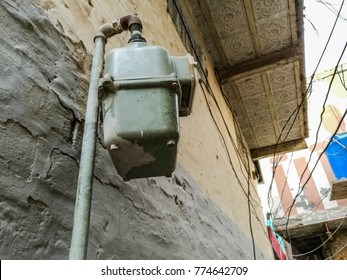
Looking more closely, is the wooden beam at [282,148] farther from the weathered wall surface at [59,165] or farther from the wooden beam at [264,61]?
the weathered wall surface at [59,165]

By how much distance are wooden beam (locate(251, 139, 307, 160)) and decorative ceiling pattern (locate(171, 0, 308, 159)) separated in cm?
63

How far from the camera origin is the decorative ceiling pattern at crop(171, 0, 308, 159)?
10.3 ft

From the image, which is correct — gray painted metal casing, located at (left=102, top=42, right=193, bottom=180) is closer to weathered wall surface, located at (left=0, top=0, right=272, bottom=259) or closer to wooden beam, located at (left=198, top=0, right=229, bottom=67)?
weathered wall surface, located at (left=0, top=0, right=272, bottom=259)

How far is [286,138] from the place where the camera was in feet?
18.1

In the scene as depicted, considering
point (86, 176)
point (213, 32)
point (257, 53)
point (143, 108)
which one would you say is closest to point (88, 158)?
point (86, 176)

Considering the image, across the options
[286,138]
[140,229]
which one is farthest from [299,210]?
→ [140,229]

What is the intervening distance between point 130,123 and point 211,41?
3050 mm

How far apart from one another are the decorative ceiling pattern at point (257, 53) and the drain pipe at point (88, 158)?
2.02 m

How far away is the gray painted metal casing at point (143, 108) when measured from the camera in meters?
0.75

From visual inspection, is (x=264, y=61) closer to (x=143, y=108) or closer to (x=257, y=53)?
(x=257, y=53)

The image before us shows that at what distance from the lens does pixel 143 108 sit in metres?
0.77

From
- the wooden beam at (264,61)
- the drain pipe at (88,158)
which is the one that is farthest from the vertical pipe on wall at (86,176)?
the wooden beam at (264,61)
